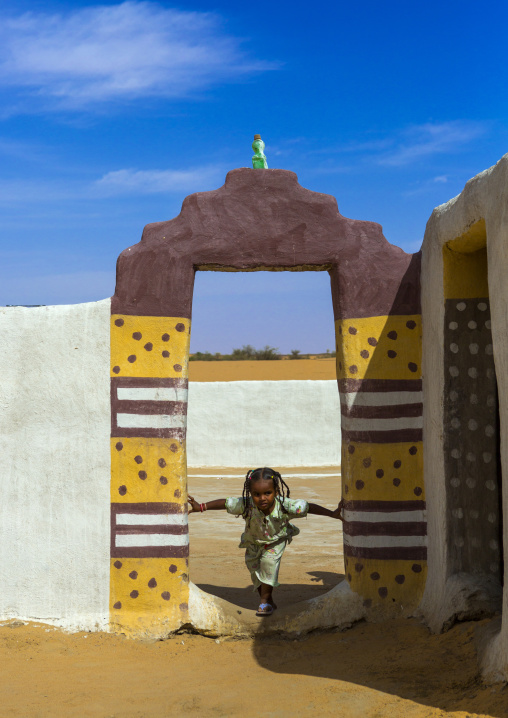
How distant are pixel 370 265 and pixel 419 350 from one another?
705mm

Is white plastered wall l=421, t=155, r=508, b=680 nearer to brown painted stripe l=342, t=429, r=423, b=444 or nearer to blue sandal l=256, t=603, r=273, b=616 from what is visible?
brown painted stripe l=342, t=429, r=423, b=444

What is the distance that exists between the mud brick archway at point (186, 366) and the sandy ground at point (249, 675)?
0.35 m

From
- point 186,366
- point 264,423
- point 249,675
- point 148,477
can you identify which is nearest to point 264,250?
point 186,366

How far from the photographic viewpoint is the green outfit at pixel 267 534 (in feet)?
17.5

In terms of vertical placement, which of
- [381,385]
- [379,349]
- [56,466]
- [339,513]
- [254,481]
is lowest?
[339,513]

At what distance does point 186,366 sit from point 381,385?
4.57 feet

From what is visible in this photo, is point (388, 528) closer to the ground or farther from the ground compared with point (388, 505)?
closer to the ground

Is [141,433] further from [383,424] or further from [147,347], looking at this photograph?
[383,424]

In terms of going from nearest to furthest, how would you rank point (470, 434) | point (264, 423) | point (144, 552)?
1. point (470, 434)
2. point (144, 552)
3. point (264, 423)

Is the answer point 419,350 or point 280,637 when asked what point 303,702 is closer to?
point 280,637

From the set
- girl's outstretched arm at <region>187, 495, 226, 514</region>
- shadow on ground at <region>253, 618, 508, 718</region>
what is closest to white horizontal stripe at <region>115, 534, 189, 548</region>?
girl's outstretched arm at <region>187, 495, 226, 514</region>

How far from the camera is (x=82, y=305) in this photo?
17.2ft

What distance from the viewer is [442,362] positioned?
16.4ft

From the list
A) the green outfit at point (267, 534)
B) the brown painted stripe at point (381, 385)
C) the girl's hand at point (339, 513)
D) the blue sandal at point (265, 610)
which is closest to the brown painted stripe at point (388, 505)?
the girl's hand at point (339, 513)
